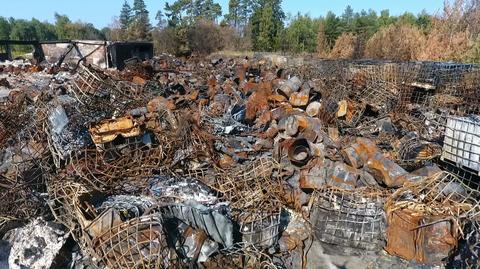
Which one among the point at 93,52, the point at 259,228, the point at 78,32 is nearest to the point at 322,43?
the point at 93,52

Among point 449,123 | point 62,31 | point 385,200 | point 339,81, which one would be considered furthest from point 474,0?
point 62,31

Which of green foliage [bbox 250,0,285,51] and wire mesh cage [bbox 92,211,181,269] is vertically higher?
green foliage [bbox 250,0,285,51]

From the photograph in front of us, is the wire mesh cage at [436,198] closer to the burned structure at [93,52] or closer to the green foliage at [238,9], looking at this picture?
the burned structure at [93,52]

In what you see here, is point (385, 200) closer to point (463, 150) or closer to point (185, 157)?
point (463, 150)

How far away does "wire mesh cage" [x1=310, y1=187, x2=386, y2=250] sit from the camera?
12.3 ft

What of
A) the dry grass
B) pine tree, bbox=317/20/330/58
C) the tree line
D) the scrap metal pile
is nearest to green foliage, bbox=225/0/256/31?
the tree line

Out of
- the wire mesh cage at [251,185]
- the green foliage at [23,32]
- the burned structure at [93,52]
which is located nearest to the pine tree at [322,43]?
the burned structure at [93,52]

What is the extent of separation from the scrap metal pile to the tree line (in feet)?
29.3

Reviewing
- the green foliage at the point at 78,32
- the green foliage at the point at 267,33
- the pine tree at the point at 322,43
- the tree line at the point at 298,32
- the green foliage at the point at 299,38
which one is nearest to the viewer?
the tree line at the point at 298,32

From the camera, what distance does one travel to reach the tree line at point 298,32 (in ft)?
51.2

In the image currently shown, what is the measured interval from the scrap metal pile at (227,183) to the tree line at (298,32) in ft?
29.3

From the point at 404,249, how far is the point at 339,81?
5458 millimetres

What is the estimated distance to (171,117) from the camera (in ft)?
18.5

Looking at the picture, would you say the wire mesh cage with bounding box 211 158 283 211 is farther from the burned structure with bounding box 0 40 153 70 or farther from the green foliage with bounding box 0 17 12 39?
the green foliage with bounding box 0 17 12 39
